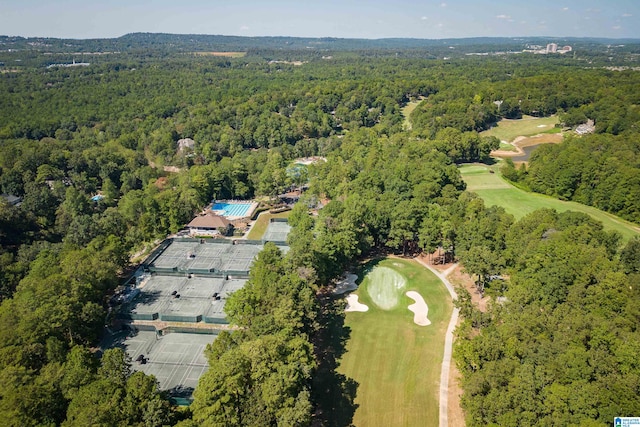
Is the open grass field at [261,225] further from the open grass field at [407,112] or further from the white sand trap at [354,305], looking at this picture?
the open grass field at [407,112]

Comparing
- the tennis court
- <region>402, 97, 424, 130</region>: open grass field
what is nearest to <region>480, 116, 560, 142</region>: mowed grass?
<region>402, 97, 424, 130</region>: open grass field

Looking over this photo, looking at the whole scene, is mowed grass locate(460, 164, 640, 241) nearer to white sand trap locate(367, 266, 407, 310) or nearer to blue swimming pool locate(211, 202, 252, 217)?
white sand trap locate(367, 266, 407, 310)

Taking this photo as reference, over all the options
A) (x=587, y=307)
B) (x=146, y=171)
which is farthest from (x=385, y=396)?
(x=146, y=171)

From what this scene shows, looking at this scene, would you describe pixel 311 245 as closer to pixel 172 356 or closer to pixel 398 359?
pixel 398 359

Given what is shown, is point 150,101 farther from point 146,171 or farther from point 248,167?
point 248,167

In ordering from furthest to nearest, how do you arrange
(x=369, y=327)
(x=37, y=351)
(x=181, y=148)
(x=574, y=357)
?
(x=181, y=148) < (x=369, y=327) < (x=37, y=351) < (x=574, y=357)
